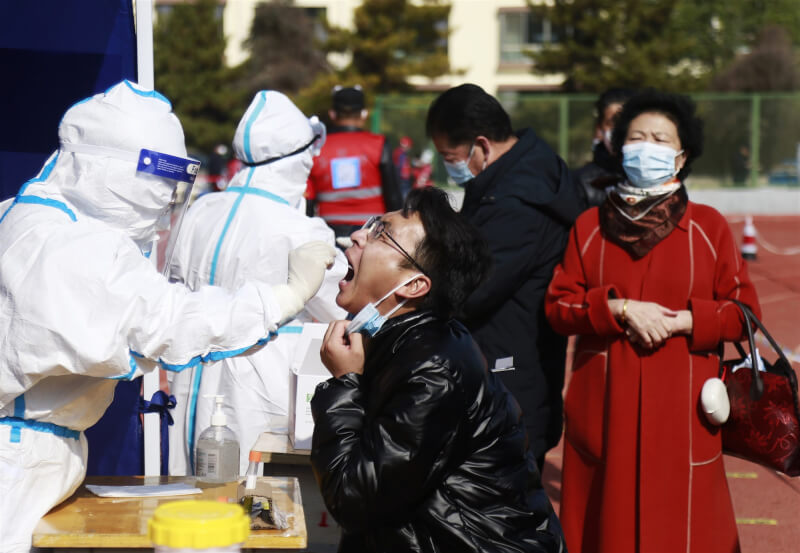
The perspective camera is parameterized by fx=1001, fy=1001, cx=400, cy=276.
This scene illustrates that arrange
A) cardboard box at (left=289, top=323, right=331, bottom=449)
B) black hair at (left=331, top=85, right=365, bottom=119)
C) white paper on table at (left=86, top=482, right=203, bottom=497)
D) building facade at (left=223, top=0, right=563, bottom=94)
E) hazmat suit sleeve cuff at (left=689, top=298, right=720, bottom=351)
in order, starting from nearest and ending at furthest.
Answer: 1. white paper on table at (left=86, top=482, right=203, bottom=497)
2. cardboard box at (left=289, top=323, right=331, bottom=449)
3. hazmat suit sleeve cuff at (left=689, top=298, right=720, bottom=351)
4. black hair at (left=331, top=85, right=365, bottom=119)
5. building facade at (left=223, top=0, right=563, bottom=94)

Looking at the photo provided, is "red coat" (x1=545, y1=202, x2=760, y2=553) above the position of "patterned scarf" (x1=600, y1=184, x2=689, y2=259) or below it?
below

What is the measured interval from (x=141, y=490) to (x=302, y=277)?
31.7 inches

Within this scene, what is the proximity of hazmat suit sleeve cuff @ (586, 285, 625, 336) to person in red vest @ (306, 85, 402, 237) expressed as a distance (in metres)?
3.13

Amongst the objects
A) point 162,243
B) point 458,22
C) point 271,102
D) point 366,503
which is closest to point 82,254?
point 366,503

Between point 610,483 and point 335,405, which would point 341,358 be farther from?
point 610,483

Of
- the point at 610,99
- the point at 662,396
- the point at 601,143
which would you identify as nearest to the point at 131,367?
the point at 662,396

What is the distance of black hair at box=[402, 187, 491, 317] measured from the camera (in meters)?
2.58

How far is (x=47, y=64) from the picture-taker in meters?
3.97

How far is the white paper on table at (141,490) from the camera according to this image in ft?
9.53

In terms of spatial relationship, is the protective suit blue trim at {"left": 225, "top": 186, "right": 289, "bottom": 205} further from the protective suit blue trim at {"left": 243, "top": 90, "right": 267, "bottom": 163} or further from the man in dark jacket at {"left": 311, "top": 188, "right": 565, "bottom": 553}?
the man in dark jacket at {"left": 311, "top": 188, "right": 565, "bottom": 553}

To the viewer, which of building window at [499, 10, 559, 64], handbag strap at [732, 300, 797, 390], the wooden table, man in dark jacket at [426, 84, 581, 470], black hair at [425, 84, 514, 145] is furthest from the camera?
building window at [499, 10, 559, 64]

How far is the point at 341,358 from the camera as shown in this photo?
2.51 m

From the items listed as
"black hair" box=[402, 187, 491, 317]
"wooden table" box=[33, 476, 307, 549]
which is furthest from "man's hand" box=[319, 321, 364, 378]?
"wooden table" box=[33, 476, 307, 549]

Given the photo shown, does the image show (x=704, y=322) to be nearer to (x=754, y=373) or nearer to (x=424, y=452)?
(x=754, y=373)
